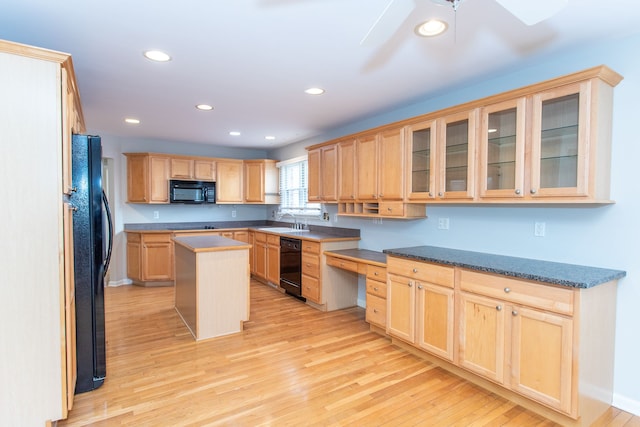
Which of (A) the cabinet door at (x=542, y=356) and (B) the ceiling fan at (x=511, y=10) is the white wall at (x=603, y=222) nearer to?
(A) the cabinet door at (x=542, y=356)

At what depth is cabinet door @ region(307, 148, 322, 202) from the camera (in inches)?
185

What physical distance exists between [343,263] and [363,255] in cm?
26

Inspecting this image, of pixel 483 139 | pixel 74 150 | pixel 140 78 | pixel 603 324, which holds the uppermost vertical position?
pixel 140 78

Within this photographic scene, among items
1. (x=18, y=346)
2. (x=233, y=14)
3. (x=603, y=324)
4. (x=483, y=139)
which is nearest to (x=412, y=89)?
(x=483, y=139)

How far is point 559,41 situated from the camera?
7.45ft

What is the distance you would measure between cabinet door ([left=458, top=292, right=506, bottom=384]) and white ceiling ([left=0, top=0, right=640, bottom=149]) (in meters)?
1.82

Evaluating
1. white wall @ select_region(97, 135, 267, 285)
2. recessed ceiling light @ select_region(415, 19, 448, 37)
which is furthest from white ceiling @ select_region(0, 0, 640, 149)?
white wall @ select_region(97, 135, 267, 285)

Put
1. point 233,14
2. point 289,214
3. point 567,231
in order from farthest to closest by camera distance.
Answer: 1. point 289,214
2. point 567,231
3. point 233,14

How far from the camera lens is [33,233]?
5.88 ft

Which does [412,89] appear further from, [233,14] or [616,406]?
[616,406]

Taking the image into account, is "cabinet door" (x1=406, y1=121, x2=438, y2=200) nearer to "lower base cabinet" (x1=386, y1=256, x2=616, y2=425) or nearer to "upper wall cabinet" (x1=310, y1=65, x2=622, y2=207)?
"upper wall cabinet" (x1=310, y1=65, x2=622, y2=207)

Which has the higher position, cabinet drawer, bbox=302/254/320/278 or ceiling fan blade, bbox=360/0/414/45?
ceiling fan blade, bbox=360/0/414/45

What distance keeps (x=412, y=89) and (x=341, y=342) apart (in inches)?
101

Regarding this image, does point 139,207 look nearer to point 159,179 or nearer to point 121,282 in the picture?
point 159,179
